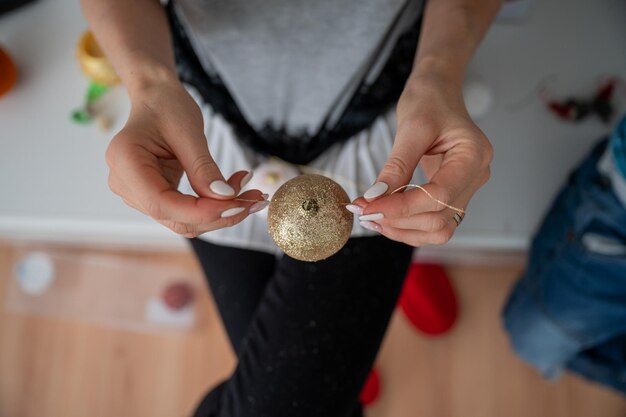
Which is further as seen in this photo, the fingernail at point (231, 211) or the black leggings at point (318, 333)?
the black leggings at point (318, 333)

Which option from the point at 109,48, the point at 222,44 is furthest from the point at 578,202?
the point at 109,48

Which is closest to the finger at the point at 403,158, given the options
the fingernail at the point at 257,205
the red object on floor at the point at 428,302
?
the fingernail at the point at 257,205

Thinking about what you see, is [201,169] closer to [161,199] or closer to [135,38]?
[161,199]

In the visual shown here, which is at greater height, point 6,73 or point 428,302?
point 6,73

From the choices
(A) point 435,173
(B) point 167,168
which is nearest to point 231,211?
(B) point 167,168

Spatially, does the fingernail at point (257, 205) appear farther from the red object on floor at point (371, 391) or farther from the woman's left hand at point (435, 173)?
the red object on floor at point (371, 391)

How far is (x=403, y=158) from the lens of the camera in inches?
19.1

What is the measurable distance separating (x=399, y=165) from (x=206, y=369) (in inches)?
36.2

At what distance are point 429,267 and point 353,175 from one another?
55cm

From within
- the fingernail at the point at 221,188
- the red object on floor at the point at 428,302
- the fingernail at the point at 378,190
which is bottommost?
the red object on floor at the point at 428,302

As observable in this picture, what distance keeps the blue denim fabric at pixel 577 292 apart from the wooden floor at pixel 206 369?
A: 0.10 m

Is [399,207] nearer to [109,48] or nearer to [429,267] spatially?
[109,48]

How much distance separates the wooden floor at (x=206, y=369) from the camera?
3.69 feet

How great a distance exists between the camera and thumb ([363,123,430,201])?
468mm
